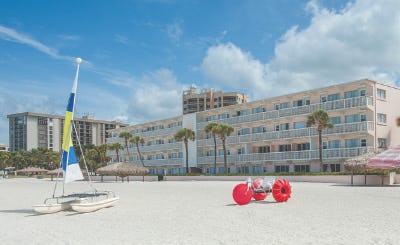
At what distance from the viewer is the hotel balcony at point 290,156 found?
47.2 metres

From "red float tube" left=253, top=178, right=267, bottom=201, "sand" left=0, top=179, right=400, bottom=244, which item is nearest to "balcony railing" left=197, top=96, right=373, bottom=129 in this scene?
"sand" left=0, top=179, right=400, bottom=244

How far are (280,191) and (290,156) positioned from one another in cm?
3329

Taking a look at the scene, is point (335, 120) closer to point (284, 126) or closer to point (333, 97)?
point (333, 97)

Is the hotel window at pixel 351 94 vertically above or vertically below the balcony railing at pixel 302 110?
above

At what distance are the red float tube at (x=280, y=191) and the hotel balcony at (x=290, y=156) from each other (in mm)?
27938

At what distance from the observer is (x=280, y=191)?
20.7 meters

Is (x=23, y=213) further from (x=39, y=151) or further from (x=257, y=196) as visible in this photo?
(x=39, y=151)

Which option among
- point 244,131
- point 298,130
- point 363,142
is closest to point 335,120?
point 363,142

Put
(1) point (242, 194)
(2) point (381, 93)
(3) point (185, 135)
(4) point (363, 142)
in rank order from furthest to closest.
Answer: (3) point (185, 135) < (2) point (381, 93) < (4) point (363, 142) < (1) point (242, 194)

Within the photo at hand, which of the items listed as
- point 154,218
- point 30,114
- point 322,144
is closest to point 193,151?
point 322,144

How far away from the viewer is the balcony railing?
154 feet

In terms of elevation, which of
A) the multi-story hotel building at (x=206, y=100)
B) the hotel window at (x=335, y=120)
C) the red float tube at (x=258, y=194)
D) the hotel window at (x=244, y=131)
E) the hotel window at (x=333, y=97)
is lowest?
the red float tube at (x=258, y=194)

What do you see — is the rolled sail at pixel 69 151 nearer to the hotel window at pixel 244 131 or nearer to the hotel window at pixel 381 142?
the hotel window at pixel 381 142

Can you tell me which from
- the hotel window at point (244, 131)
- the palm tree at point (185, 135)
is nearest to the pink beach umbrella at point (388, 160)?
the hotel window at point (244, 131)
